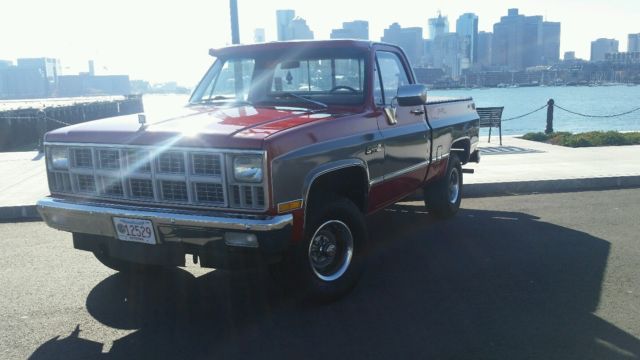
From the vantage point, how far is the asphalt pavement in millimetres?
3711

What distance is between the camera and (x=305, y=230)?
4133 mm

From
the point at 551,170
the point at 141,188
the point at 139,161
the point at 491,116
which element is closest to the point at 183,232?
the point at 141,188

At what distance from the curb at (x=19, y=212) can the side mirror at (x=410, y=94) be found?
17.5 feet

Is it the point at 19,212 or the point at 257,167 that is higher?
the point at 257,167

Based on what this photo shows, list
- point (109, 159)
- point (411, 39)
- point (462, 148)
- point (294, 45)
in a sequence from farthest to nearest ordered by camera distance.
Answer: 1. point (411, 39)
2. point (462, 148)
3. point (294, 45)
4. point (109, 159)

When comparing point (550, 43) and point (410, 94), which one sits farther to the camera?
point (550, 43)

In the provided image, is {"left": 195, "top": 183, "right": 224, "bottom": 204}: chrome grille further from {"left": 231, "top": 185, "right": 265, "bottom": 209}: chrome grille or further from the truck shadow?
the truck shadow

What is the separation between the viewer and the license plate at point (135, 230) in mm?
3951

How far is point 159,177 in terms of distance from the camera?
13.2 ft

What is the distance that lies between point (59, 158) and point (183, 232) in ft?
4.77

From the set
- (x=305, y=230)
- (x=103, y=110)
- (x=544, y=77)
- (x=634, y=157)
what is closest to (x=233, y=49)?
(x=305, y=230)

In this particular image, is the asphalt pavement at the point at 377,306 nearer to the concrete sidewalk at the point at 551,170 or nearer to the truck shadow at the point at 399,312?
the truck shadow at the point at 399,312

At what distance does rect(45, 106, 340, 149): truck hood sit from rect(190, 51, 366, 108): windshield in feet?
1.49

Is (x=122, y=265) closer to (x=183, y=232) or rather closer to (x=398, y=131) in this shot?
(x=183, y=232)
